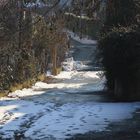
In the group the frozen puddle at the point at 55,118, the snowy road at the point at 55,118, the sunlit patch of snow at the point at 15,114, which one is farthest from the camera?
the sunlit patch of snow at the point at 15,114

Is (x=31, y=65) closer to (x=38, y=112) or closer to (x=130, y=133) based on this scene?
(x=38, y=112)

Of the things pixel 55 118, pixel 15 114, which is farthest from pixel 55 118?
pixel 15 114

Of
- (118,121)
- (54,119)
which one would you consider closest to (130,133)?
(118,121)

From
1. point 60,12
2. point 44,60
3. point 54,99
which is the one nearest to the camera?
point 60,12

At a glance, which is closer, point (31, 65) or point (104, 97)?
point (104, 97)

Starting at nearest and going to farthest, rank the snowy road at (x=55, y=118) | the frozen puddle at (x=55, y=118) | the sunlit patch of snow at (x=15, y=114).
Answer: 1. the snowy road at (x=55, y=118)
2. the frozen puddle at (x=55, y=118)
3. the sunlit patch of snow at (x=15, y=114)

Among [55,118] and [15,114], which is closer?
[55,118]

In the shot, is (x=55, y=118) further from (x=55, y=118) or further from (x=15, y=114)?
(x=15, y=114)

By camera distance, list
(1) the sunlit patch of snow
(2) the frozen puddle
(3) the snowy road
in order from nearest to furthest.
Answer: (3) the snowy road → (2) the frozen puddle → (1) the sunlit patch of snow

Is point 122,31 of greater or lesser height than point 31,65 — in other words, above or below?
above

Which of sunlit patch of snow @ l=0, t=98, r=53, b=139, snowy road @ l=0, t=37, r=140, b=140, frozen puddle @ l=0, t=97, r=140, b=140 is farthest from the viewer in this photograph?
sunlit patch of snow @ l=0, t=98, r=53, b=139

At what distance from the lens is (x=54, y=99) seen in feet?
74.1

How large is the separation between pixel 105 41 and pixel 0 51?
4.81 meters

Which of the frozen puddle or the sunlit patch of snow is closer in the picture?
the frozen puddle
